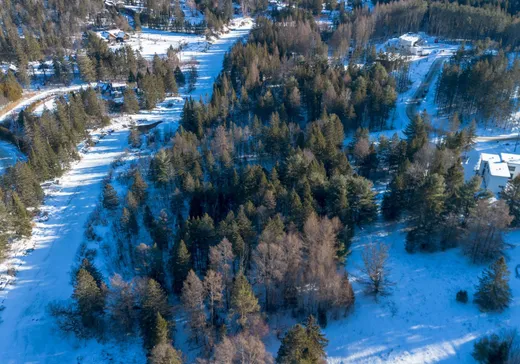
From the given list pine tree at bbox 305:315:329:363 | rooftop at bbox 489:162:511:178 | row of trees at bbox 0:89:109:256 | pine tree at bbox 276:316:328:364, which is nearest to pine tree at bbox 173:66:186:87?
row of trees at bbox 0:89:109:256

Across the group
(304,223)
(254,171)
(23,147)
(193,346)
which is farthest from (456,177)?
(23,147)

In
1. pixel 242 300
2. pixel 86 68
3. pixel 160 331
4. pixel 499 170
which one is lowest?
pixel 160 331

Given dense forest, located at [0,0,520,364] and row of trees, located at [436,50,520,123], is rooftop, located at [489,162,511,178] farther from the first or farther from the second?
row of trees, located at [436,50,520,123]

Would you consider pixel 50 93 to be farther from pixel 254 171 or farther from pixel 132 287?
pixel 132 287

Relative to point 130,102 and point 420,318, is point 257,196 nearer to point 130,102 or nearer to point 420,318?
point 420,318

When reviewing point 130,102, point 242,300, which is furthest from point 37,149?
point 242,300

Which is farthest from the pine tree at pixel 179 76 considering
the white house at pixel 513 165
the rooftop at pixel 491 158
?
the white house at pixel 513 165
